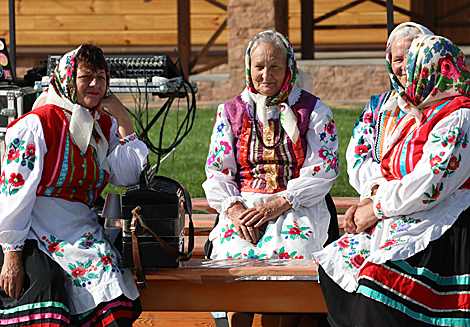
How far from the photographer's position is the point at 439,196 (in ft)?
7.40

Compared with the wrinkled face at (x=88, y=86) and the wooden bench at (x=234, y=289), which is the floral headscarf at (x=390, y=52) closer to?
the wooden bench at (x=234, y=289)

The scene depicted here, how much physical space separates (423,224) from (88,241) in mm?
1175

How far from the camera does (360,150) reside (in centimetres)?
272

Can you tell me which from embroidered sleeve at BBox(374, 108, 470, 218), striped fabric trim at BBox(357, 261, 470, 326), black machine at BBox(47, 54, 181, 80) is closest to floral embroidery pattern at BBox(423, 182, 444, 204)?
embroidered sleeve at BBox(374, 108, 470, 218)

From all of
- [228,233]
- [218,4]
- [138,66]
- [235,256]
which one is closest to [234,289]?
[235,256]

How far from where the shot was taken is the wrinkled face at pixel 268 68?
2.96 metres

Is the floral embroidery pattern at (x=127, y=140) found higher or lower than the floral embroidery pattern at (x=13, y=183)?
higher

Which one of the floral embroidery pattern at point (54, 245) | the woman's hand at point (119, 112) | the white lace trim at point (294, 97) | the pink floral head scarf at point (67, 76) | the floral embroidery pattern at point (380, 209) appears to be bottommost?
the floral embroidery pattern at point (54, 245)

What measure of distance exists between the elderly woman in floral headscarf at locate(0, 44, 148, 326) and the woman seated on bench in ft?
1.59

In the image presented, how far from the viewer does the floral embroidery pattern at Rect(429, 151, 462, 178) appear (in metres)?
2.22

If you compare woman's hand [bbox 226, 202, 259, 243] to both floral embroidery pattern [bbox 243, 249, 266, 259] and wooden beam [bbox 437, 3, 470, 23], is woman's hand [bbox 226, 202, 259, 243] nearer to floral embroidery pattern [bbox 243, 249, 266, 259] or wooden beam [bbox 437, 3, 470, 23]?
floral embroidery pattern [bbox 243, 249, 266, 259]

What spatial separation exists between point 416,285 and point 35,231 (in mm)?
1330

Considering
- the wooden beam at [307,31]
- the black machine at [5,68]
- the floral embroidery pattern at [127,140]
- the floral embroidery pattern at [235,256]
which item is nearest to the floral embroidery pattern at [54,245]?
the floral embroidery pattern at [127,140]

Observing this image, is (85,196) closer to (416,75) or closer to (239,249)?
(239,249)
